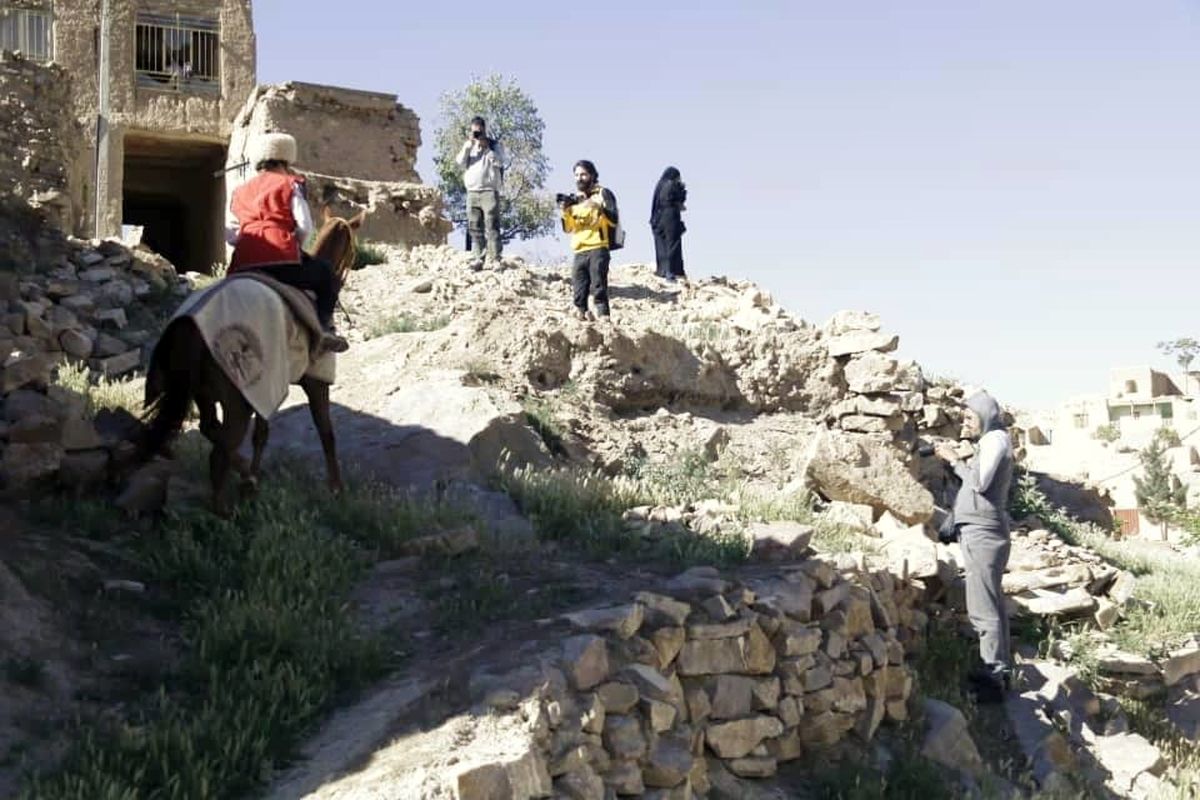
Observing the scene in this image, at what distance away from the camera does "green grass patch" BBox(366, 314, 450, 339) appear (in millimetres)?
12273

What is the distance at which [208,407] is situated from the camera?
7230 millimetres

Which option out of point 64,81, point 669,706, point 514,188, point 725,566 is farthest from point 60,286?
point 514,188

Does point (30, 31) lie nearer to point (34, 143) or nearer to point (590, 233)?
point (34, 143)

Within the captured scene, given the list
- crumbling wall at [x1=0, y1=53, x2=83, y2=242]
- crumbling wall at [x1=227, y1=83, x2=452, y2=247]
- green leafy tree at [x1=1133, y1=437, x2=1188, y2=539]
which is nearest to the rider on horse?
crumbling wall at [x1=0, y1=53, x2=83, y2=242]

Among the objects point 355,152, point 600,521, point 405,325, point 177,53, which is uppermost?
point 177,53

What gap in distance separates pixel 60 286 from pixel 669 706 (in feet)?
25.9

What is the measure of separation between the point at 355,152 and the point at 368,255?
2.06m

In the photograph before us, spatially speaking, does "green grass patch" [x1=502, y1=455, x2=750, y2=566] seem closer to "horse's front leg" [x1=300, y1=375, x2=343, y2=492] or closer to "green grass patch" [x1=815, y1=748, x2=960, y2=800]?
"horse's front leg" [x1=300, y1=375, x2=343, y2=492]

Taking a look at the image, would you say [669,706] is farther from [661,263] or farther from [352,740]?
[661,263]

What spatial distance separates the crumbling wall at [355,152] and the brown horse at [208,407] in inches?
302

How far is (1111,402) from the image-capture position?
1741 inches

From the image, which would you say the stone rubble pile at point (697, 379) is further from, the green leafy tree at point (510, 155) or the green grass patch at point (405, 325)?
the green leafy tree at point (510, 155)

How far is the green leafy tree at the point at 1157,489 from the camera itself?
31.8 metres

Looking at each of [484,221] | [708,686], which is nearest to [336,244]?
[708,686]
